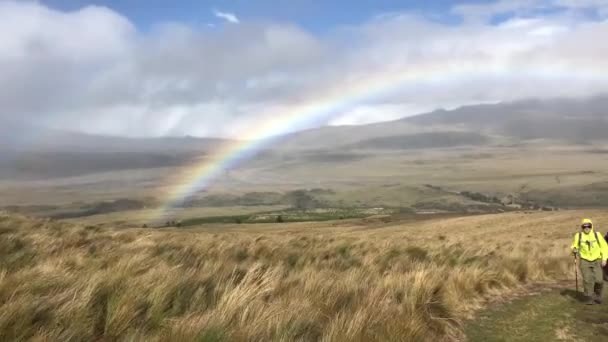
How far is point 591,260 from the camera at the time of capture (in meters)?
12.1

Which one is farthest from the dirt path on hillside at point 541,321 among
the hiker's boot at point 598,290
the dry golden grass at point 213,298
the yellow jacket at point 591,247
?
the yellow jacket at point 591,247

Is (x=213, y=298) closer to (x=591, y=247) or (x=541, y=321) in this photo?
(x=541, y=321)

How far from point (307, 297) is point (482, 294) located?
549 cm

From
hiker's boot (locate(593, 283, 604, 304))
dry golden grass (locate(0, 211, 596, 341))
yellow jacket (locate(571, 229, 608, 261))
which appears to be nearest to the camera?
dry golden grass (locate(0, 211, 596, 341))

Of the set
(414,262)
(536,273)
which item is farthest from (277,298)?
(536,273)

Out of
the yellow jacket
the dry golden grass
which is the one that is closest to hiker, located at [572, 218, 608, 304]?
the yellow jacket

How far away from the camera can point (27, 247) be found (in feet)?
35.4

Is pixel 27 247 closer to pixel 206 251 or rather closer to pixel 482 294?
pixel 206 251

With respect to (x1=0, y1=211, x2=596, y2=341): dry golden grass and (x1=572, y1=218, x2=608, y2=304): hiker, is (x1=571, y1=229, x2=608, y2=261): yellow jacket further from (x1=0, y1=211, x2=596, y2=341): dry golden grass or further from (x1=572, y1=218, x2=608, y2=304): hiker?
(x1=0, y1=211, x2=596, y2=341): dry golden grass

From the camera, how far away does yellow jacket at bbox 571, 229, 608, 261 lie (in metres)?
12.2

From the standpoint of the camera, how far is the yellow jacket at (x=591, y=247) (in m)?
12.2

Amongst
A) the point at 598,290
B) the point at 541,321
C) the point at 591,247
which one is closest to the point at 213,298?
the point at 541,321

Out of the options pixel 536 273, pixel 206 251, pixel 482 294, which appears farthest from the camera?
pixel 536 273

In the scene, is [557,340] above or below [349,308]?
below
